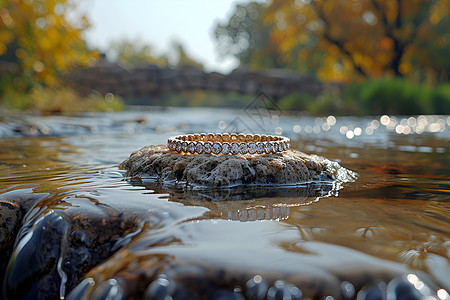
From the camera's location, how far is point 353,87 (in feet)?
54.7

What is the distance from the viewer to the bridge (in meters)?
20.7

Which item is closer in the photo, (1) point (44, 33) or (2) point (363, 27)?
(1) point (44, 33)

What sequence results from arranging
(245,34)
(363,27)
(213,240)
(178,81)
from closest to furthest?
(213,240) < (363,27) < (178,81) < (245,34)

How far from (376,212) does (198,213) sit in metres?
0.81

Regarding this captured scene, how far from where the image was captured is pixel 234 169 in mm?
2389

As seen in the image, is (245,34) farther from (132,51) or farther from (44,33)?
(44,33)

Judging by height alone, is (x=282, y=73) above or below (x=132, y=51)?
below

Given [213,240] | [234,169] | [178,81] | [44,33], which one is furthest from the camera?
[178,81]

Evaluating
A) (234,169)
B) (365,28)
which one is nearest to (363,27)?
(365,28)

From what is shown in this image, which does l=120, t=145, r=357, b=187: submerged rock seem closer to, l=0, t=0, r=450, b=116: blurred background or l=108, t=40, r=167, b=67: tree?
l=0, t=0, r=450, b=116: blurred background

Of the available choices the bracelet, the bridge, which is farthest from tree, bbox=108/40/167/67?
the bracelet

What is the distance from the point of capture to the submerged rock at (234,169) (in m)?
2.37

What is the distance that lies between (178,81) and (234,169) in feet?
65.1

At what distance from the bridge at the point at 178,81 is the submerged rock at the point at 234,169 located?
1794cm
